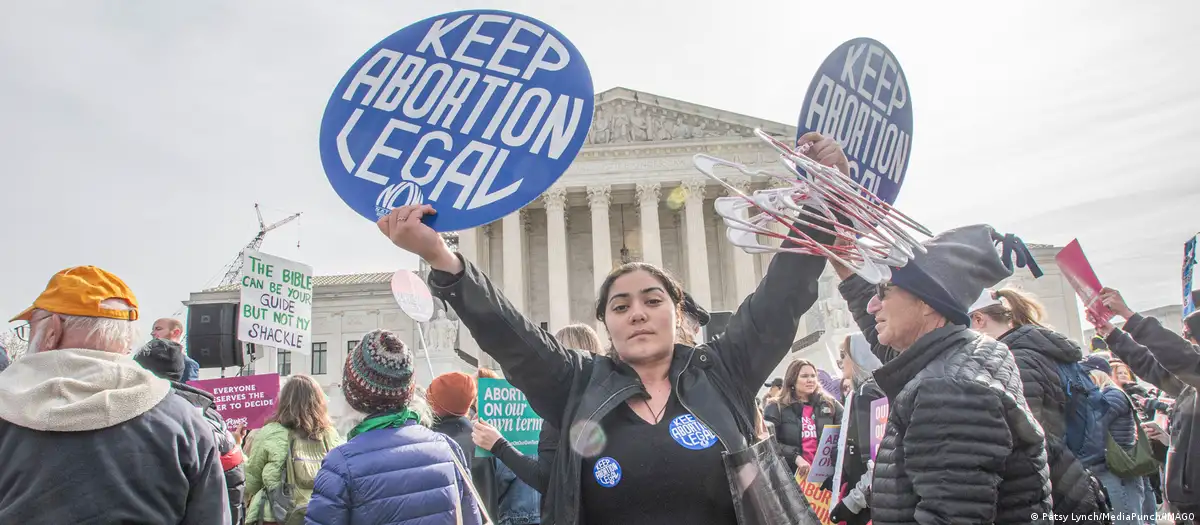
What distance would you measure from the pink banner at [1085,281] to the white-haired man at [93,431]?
15.3 ft

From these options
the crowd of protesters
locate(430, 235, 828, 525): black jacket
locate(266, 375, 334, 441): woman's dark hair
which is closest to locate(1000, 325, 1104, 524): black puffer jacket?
the crowd of protesters

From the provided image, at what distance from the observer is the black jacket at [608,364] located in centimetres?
219

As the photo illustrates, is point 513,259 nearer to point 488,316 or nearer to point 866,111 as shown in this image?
point 866,111

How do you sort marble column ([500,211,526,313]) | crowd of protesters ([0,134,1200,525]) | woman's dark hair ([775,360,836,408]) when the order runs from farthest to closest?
marble column ([500,211,526,313])
woman's dark hair ([775,360,836,408])
crowd of protesters ([0,134,1200,525])

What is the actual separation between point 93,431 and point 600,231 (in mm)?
34318

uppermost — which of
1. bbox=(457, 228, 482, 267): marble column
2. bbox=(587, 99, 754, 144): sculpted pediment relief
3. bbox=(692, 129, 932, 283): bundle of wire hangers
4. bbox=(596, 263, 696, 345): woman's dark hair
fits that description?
bbox=(587, 99, 754, 144): sculpted pediment relief

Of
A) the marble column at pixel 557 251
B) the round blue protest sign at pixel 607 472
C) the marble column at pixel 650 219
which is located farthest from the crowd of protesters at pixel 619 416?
the marble column at pixel 557 251

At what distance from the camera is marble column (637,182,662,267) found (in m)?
35.9

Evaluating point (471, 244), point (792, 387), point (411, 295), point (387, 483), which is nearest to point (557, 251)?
point (471, 244)

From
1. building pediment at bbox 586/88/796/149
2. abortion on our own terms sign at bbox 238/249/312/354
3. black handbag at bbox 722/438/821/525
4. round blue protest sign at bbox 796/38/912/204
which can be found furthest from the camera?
building pediment at bbox 586/88/796/149

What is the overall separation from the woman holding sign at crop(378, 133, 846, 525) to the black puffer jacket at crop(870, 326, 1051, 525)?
0.43m

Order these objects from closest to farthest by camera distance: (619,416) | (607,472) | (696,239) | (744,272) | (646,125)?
(607,472)
(619,416)
(744,272)
(696,239)
(646,125)

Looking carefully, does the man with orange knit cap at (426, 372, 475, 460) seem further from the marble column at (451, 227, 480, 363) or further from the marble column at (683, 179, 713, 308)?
the marble column at (451, 227, 480, 363)

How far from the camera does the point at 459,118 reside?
2455 mm
